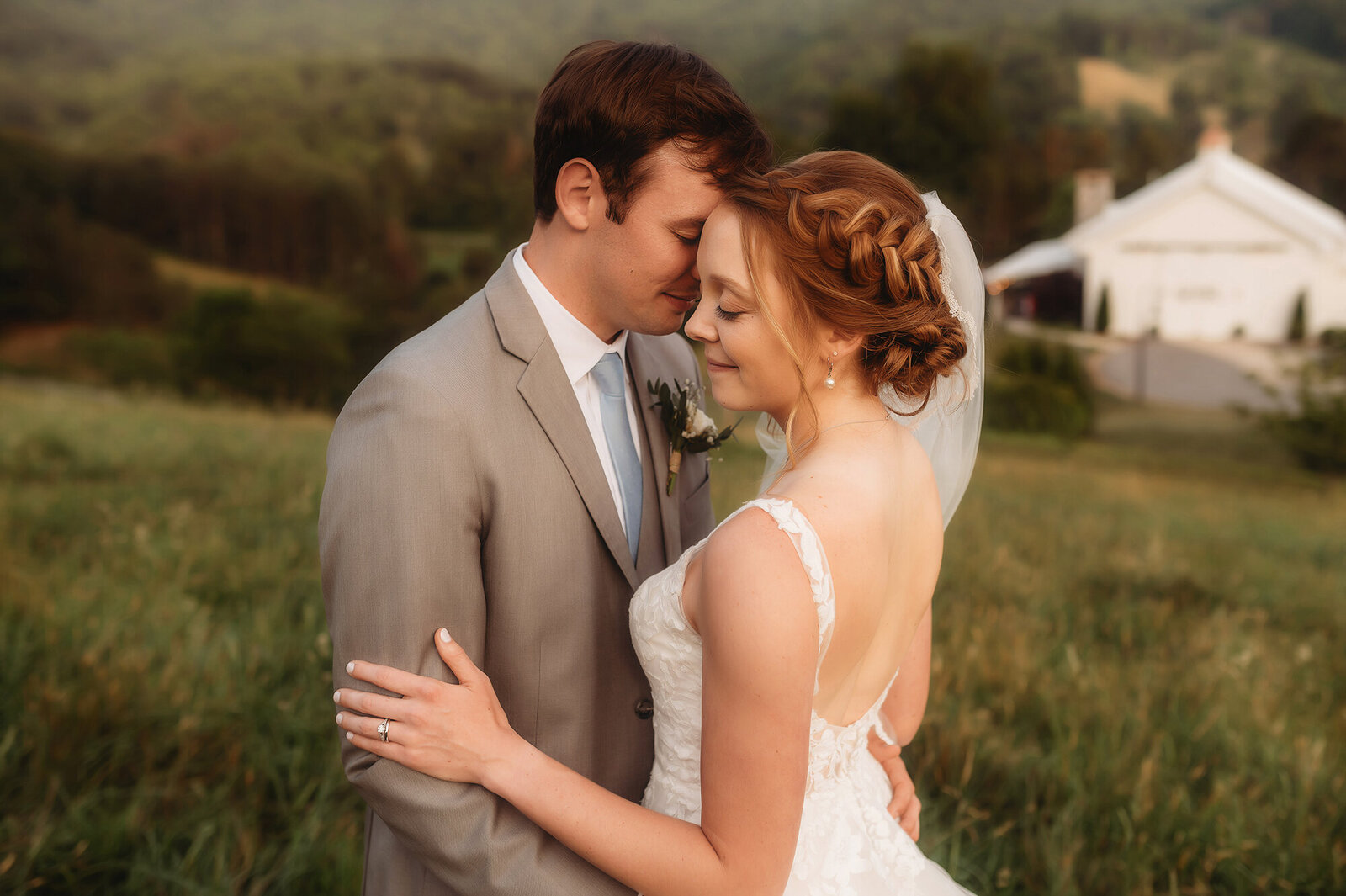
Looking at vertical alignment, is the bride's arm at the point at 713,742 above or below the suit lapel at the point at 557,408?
below

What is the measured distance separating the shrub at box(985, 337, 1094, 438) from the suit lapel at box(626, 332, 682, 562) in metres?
17.1

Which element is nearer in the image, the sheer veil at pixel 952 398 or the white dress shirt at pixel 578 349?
the sheer veil at pixel 952 398

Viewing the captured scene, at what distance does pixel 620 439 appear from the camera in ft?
6.91

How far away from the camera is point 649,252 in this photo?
1958mm

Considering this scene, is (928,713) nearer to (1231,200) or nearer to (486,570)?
(486,570)

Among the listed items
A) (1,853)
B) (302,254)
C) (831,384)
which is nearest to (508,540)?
(831,384)

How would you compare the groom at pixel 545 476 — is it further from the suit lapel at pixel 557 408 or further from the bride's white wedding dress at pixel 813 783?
the bride's white wedding dress at pixel 813 783

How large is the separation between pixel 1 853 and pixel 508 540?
2056 millimetres

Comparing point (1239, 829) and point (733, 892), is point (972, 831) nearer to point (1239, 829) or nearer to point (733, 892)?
point (1239, 829)

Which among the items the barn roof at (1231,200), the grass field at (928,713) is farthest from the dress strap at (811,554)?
the barn roof at (1231,200)

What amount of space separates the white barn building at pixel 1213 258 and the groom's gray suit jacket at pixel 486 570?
17.7 metres

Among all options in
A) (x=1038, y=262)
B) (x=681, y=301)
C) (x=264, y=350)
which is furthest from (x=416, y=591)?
(x=1038, y=262)

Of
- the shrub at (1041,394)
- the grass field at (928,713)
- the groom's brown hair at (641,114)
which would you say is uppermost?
the groom's brown hair at (641,114)

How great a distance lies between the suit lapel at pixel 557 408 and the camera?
5.87 feet
